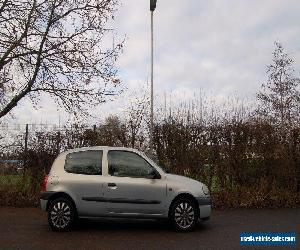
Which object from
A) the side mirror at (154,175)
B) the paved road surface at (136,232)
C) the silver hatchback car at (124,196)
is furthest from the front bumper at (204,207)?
the side mirror at (154,175)

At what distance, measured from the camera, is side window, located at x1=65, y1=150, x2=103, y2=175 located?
9953 millimetres

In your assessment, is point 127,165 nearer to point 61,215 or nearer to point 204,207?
point 61,215

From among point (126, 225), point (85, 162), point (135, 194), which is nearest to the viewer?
point (135, 194)

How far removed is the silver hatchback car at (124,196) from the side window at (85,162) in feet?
0.19

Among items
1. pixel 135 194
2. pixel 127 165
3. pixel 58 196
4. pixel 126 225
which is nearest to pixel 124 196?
pixel 135 194

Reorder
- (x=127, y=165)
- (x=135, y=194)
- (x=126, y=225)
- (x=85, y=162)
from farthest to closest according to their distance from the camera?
(x=126, y=225)
(x=85, y=162)
(x=127, y=165)
(x=135, y=194)

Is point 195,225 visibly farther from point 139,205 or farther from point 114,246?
point 114,246

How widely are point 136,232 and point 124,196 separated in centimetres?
85

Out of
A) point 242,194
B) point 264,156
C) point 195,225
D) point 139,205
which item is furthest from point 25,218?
point 264,156

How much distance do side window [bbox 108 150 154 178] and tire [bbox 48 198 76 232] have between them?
1178 mm

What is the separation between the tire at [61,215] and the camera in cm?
972

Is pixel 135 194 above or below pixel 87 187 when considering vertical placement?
below

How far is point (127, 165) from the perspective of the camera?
9922mm

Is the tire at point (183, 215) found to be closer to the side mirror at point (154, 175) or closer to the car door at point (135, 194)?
the car door at point (135, 194)
